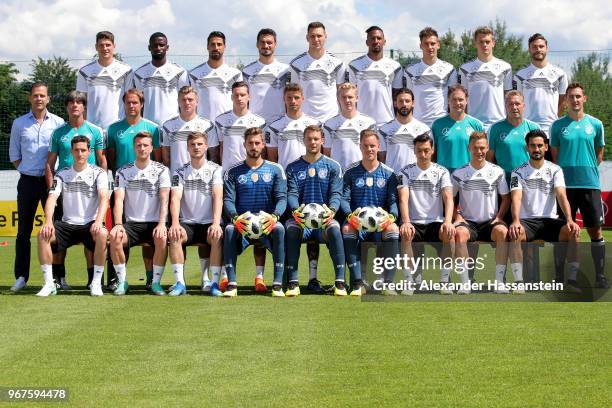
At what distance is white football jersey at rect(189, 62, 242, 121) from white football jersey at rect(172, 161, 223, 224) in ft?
3.54

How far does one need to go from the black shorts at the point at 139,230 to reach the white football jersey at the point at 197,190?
0.32 metres

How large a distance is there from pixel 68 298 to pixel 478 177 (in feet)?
13.3

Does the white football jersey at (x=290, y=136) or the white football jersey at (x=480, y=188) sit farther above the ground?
the white football jersey at (x=290, y=136)

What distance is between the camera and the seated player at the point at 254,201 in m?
9.06

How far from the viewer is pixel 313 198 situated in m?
9.31

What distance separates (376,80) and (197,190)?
2.37 m

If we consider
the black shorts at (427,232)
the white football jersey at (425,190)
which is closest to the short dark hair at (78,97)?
the white football jersey at (425,190)

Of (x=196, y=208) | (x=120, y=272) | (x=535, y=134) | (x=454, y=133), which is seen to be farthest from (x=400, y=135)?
(x=120, y=272)

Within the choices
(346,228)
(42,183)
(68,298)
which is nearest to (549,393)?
(346,228)

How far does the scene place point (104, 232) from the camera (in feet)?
30.3

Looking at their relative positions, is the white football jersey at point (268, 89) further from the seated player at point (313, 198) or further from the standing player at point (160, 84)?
the seated player at point (313, 198)

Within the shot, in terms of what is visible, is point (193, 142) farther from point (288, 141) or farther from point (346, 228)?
point (346, 228)

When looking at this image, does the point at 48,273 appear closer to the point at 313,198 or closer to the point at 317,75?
the point at 313,198

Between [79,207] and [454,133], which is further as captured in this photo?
[454,133]
